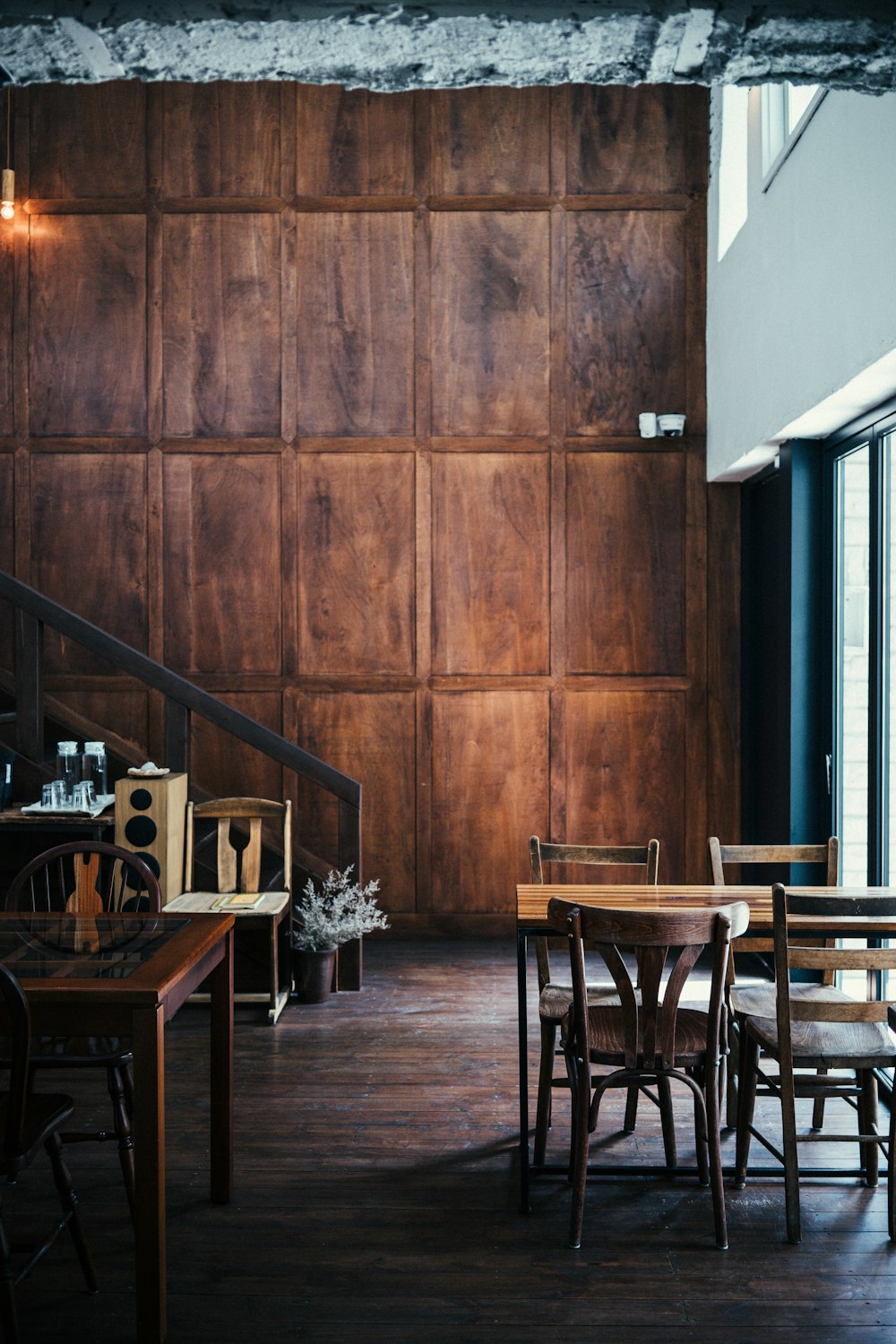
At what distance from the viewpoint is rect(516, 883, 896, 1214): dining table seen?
320cm

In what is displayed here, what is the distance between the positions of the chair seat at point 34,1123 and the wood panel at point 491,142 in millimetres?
5333

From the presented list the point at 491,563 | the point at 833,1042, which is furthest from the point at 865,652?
the point at 491,563

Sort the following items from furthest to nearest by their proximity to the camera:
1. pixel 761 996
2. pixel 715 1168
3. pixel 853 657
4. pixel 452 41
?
pixel 853 657, pixel 761 996, pixel 715 1168, pixel 452 41

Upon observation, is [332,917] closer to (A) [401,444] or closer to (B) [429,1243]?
(B) [429,1243]

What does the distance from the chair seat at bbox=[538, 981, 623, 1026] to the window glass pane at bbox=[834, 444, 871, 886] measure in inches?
61.5

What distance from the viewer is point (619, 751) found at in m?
6.38

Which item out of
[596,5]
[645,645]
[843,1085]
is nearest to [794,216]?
[645,645]

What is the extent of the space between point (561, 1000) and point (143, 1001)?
148 cm

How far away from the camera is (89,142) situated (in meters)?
6.36

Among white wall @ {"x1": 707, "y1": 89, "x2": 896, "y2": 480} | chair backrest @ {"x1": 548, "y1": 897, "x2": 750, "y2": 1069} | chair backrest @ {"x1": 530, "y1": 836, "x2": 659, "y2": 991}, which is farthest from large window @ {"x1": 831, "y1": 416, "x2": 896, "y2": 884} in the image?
chair backrest @ {"x1": 548, "y1": 897, "x2": 750, "y2": 1069}

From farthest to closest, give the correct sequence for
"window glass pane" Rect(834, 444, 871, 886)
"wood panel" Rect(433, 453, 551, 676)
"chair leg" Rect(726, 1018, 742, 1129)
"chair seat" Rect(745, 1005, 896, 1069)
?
"wood panel" Rect(433, 453, 551, 676)
"window glass pane" Rect(834, 444, 871, 886)
"chair leg" Rect(726, 1018, 742, 1129)
"chair seat" Rect(745, 1005, 896, 1069)

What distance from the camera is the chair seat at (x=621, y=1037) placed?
305cm

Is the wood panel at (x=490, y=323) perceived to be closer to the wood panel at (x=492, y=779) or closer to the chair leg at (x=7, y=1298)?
the wood panel at (x=492, y=779)

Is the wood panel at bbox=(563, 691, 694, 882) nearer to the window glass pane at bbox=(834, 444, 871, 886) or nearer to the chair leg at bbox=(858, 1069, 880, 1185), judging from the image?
the window glass pane at bbox=(834, 444, 871, 886)
